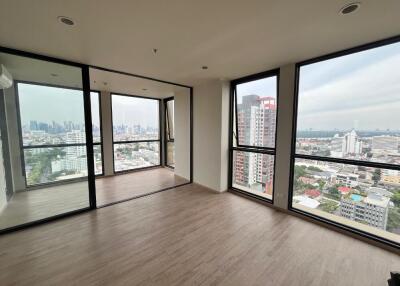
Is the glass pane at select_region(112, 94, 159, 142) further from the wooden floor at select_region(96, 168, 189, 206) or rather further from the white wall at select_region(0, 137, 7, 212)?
the white wall at select_region(0, 137, 7, 212)

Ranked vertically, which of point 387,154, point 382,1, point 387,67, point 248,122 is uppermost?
point 382,1

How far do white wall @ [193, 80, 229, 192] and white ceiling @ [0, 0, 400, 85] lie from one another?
3.83 ft

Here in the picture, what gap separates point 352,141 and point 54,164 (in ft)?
15.9

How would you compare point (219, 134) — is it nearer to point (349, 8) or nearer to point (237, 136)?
point (237, 136)

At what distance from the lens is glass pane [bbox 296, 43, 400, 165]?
2127 mm

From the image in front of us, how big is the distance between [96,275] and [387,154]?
374 cm

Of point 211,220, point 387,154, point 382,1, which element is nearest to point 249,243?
point 211,220

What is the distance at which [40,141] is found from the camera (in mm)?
2828

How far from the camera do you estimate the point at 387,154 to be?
215 centimetres

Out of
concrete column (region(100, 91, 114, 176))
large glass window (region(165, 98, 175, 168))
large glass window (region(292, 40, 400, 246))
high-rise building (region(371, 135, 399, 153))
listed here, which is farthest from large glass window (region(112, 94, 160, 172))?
high-rise building (region(371, 135, 399, 153))

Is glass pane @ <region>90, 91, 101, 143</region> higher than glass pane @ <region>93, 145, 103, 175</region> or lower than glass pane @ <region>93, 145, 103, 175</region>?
higher

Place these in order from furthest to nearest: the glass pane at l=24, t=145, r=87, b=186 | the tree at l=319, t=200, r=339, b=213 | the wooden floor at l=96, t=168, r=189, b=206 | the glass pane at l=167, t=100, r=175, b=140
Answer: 1. the glass pane at l=167, t=100, r=175, b=140
2. the wooden floor at l=96, t=168, r=189, b=206
3. the glass pane at l=24, t=145, r=87, b=186
4. the tree at l=319, t=200, r=339, b=213

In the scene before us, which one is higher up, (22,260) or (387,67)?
(387,67)

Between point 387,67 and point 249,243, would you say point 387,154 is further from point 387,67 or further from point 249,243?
point 249,243
